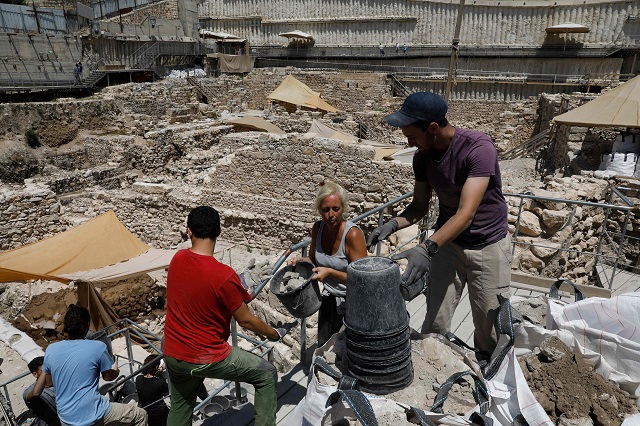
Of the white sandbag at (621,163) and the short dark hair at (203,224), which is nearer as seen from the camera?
the short dark hair at (203,224)

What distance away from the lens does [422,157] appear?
3.09m

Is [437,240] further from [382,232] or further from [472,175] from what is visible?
[382,232]

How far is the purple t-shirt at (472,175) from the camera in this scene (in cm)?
269

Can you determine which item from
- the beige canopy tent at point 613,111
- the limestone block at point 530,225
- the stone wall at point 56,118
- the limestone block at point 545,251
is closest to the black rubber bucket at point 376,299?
the limestone block at point 545,251

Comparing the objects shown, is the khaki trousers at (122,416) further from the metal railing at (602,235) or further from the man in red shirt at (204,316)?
the metal railing at (602,235)

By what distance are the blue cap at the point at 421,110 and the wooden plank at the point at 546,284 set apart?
353 centimetres

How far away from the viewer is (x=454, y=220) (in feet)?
8.54

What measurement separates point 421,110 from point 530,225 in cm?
461

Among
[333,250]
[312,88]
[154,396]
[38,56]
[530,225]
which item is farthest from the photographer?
[312,88]

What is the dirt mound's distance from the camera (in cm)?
239

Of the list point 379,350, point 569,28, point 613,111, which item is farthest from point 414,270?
point 569,28

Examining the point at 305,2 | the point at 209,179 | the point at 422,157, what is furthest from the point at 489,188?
the point at 305,2

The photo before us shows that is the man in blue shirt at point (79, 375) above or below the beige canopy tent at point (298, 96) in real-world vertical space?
below

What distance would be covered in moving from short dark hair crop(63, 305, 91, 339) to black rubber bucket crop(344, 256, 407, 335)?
2254 millimetres
